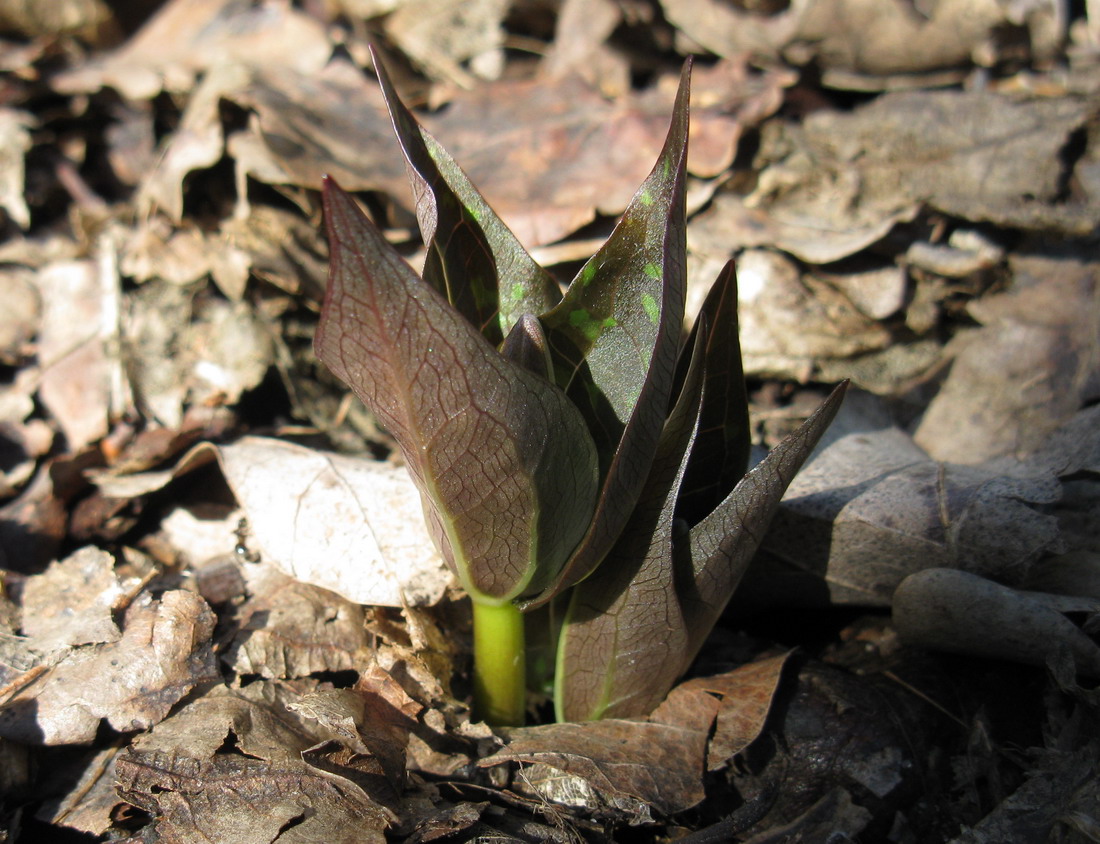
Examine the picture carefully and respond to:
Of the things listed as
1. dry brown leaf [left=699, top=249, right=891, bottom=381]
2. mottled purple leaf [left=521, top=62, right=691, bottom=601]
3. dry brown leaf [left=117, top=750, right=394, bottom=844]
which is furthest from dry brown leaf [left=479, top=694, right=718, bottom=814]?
dry brown leaf [left=699, top=249, right=891, bottom=381]

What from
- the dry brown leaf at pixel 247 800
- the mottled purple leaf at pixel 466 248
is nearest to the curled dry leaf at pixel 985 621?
the mottled purple leaf at pixel 466 248

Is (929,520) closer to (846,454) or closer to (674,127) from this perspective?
(846,454)

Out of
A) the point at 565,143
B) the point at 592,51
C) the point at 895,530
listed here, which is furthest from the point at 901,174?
the point at 895,530

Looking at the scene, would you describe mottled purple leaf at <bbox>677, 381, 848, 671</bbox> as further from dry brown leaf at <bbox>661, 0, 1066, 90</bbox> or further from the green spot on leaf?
dry brown leaf at <bbox>661, 0, 1066, 90</bbox>

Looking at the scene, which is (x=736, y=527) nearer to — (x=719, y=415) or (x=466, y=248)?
(x=719, y=415)

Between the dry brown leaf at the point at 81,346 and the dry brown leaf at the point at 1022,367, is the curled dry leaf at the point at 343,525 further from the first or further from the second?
the dry brown leaf at the point at 1022,367

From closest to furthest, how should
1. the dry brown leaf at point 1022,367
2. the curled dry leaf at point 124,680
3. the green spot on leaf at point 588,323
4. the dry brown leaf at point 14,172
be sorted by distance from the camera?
the green spot on leaf at point 588,323 → the curled dry leaf at point 124,680 → the dry brown leaf at point 1022,367 → the dry brown leaf at point 14,172
